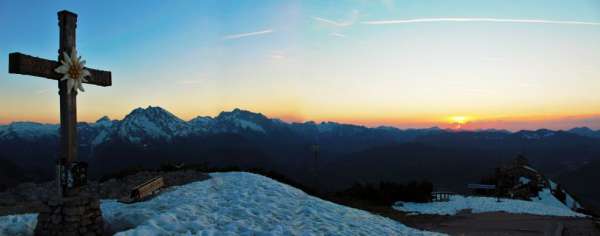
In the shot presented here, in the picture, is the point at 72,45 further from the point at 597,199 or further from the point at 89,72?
the point at 597,199

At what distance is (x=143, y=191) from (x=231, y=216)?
15.7ft

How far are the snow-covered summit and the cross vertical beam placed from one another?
86.4 inches

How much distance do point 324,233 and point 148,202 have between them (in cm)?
653

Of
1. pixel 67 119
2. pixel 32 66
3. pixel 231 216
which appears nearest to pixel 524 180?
pixel 231 216

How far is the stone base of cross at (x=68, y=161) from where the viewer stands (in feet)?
31.4

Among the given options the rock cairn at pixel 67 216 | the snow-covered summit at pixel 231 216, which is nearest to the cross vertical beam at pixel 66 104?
the rock cairn at pixel 67 216

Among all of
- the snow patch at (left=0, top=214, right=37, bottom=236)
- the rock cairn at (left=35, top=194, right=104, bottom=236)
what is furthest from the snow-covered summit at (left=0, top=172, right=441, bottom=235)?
the rock cairn at (left=35, top=194, right=104, bottom=236)

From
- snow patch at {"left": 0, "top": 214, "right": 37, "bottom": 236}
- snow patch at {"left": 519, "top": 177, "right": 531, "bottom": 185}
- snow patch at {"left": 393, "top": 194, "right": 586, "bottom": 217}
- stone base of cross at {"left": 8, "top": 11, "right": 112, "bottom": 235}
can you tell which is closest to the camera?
stone base of cross at {"left": 8, "top": 11, "right": 112, "bottom": 235}

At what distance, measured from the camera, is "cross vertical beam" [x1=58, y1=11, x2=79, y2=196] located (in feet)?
31.4

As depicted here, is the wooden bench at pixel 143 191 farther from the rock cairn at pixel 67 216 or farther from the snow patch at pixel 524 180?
the snow patch at pixel 524 180

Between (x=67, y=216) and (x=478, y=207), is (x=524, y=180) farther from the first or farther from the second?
(x=67, y=216)

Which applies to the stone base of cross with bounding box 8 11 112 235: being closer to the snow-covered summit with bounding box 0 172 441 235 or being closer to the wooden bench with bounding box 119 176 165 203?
the snow-covered summit with bounding box 0 172 441 235

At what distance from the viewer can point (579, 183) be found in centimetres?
13700

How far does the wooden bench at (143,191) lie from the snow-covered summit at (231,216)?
1.71ft
